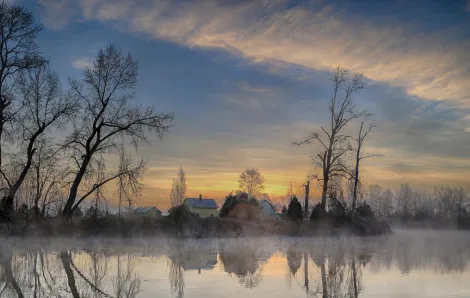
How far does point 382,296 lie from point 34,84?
21347 millimetres

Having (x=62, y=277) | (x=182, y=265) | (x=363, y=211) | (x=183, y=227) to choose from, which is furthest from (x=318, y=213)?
(x=62, y=277)

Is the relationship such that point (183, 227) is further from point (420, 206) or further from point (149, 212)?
point (420, 206)

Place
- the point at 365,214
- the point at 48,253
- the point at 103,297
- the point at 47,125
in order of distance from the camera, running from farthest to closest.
Result: the point at 365,214 < the point at 47,125 < the point at 48,253 < the point at 103,297

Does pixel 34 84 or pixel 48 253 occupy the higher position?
pixel 34 84

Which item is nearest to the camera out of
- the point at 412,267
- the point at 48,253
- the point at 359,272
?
the point at 359,272

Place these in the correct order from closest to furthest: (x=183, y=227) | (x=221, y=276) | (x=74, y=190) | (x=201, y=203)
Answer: (x=221, y=276) < (x=74, y=190) < (x=183, y=227) < (x=201, y=203)

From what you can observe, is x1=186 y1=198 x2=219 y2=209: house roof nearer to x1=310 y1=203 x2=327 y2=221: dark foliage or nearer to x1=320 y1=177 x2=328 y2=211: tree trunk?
x1=310 y1=203 x2=327 y2=221: dark foliage

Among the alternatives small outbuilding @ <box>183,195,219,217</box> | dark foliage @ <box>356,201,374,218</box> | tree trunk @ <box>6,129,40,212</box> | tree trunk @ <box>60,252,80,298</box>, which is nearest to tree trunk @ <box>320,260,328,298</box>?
tree trunk @ <box>60,252,80,298</box>

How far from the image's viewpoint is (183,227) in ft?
80.6

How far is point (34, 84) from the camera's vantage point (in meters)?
23.5

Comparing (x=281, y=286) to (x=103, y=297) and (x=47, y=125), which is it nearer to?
(x=103, y=297)

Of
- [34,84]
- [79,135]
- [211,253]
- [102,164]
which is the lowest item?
[211,253]

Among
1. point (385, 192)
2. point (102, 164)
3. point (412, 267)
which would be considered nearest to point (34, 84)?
point (102, 164)

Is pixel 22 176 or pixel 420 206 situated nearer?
pixel 22 176
